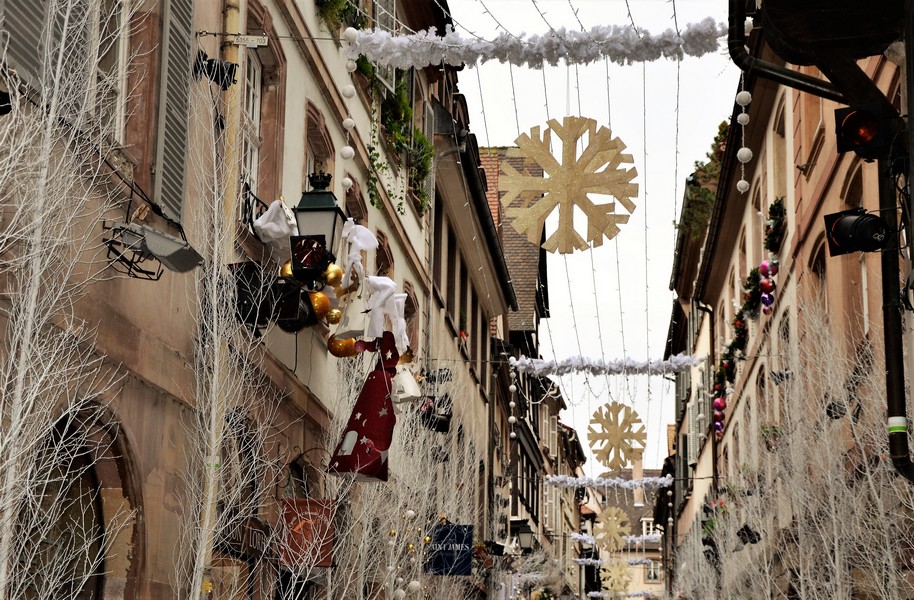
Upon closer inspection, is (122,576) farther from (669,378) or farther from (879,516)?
(669,378)

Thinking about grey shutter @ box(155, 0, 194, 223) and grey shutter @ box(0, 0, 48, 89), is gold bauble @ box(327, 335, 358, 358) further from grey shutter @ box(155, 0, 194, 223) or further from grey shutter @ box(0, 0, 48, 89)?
grey shutter @ box(0, 0, 48, 89)

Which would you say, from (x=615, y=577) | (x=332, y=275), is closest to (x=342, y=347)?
(x=332, y=275)

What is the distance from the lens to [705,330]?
47.7 metres

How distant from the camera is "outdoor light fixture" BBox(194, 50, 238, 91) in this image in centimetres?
1248

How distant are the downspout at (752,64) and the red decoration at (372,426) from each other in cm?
613

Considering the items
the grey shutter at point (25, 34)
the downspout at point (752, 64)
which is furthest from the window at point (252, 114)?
the downspout at point (752, 64)

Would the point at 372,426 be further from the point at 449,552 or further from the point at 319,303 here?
the point at 449,552

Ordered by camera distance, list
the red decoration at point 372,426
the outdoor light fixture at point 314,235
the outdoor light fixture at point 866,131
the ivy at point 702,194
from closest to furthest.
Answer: the outdoor light fixture at point 866,131 < the outdoor light fixture at point 314,235 < the red decoration at point 372,426 < the ivy at point 702,194

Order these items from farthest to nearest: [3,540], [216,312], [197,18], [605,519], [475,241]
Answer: [605,519] < [475,241] < [197,18] < [216,312] < [3,540]

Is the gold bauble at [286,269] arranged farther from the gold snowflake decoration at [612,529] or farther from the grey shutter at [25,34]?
the gold snowflake decoration at [612,529]

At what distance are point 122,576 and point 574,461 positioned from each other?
3042 inches

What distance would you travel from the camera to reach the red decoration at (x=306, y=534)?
45.4 ft

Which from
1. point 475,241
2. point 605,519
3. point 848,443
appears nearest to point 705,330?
point 605,519

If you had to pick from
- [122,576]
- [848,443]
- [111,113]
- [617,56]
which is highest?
[617,56]
